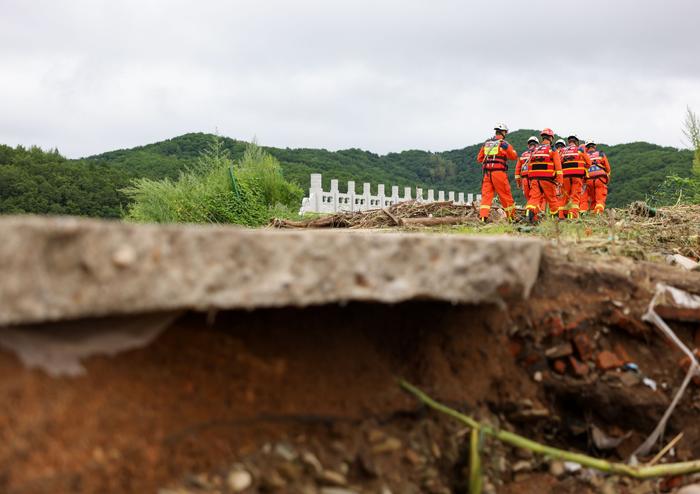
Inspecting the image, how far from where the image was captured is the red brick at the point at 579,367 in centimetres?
246

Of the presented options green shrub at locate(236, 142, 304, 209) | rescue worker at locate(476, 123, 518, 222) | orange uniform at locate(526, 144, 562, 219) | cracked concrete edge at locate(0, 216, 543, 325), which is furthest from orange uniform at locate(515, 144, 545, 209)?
cracked concrete edge at locate(0, 216, 543, 325)

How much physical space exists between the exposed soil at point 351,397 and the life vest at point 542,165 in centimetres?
745

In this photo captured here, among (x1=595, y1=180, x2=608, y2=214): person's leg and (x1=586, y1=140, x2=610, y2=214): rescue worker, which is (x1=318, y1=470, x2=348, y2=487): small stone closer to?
(x1=586, y1=140, x2=610, y2=214): rescue worker

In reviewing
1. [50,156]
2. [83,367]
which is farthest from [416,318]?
[50,156]

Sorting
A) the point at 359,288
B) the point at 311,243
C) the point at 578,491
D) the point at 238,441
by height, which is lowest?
the point at 578,491

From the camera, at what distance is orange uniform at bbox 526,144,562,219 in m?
10.0

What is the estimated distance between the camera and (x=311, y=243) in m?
1.60

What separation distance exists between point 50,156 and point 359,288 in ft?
66.9

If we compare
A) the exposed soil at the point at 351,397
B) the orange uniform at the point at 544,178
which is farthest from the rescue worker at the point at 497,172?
the exposed soil at the point at 351,397

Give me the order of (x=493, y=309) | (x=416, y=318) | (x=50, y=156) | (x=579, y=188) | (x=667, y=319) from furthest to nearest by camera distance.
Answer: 1. (x=50, y=156)
2. (x=579, y=188)
3. (x=667, y=319)
4. (x=493, y=309)
5. (x=416, y=318)

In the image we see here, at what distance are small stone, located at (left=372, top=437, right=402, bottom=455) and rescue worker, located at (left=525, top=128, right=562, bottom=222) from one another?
8452 mm

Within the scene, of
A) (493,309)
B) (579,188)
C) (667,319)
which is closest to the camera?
(493,309)

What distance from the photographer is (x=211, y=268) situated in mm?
1452

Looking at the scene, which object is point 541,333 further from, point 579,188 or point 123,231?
point 579,188
